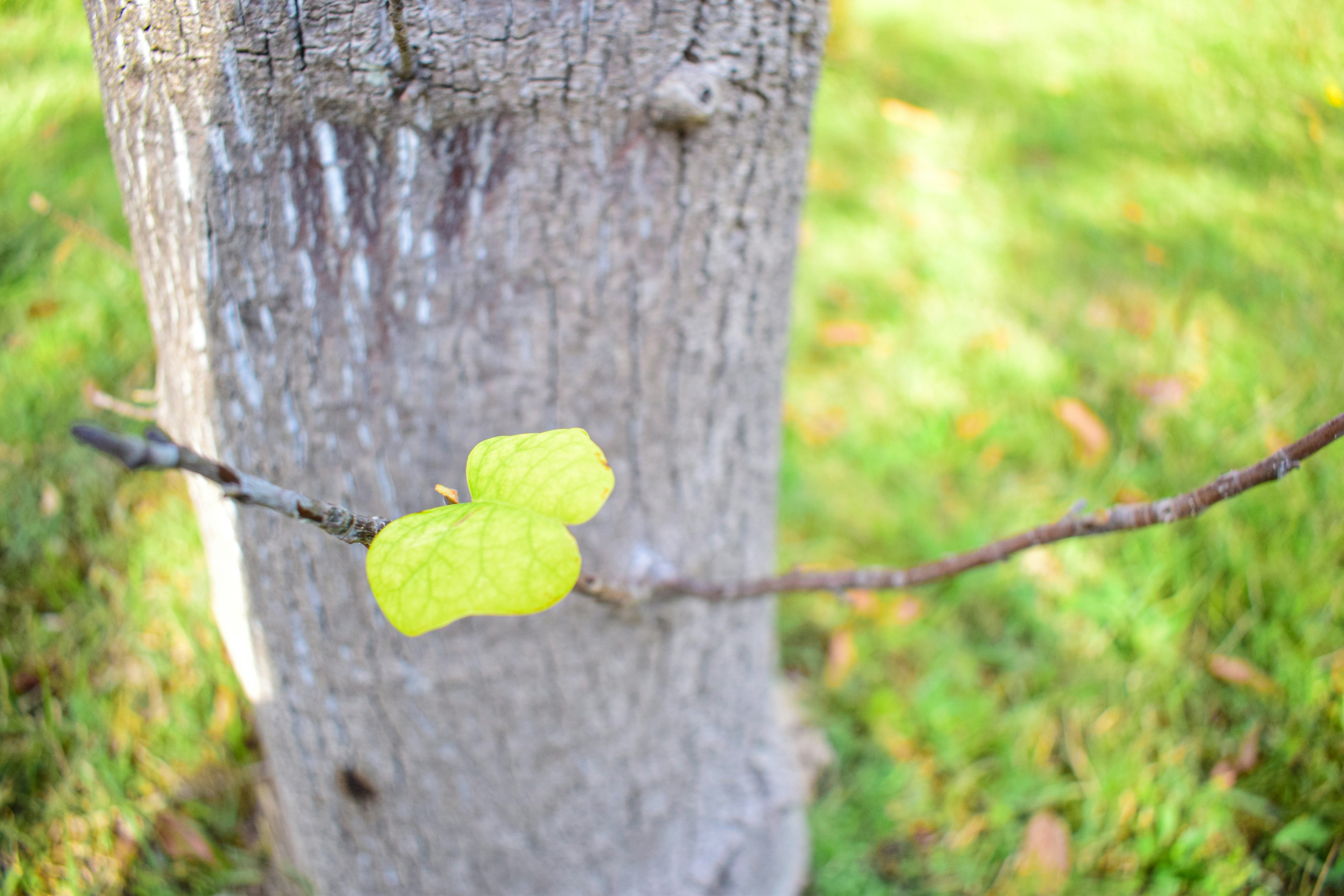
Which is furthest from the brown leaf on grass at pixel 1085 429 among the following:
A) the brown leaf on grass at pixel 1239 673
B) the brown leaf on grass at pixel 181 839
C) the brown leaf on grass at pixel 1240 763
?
the brown leaf on grass at pixel 181 839

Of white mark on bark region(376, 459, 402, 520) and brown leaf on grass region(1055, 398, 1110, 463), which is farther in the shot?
brown leaf on grass region(1055, 398, 1110, 463)

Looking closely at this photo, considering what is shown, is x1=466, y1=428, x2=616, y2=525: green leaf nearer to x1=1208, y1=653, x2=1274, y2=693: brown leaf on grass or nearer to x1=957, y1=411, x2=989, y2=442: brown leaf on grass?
x1=1208, y1=653, x2=1274, y2=693: brown leaf on grass

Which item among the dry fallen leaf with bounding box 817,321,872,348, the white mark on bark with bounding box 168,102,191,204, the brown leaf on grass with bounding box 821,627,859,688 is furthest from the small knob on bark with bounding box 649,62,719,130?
the dry fallen leaf with bounding box 817,321,872,348

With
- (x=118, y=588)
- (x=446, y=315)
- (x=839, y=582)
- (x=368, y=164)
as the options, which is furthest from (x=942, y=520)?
(x=118, y=588)

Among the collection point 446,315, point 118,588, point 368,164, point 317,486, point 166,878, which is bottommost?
point 166,878

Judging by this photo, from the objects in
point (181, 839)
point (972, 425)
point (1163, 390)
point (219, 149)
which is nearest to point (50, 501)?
point (181, 839)

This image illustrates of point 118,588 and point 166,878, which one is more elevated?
point 118,588

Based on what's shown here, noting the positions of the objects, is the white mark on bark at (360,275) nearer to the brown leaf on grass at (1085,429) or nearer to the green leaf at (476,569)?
the green leaf at (476,569)

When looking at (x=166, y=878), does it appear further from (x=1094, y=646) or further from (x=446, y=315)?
(x=1094, y=646)
